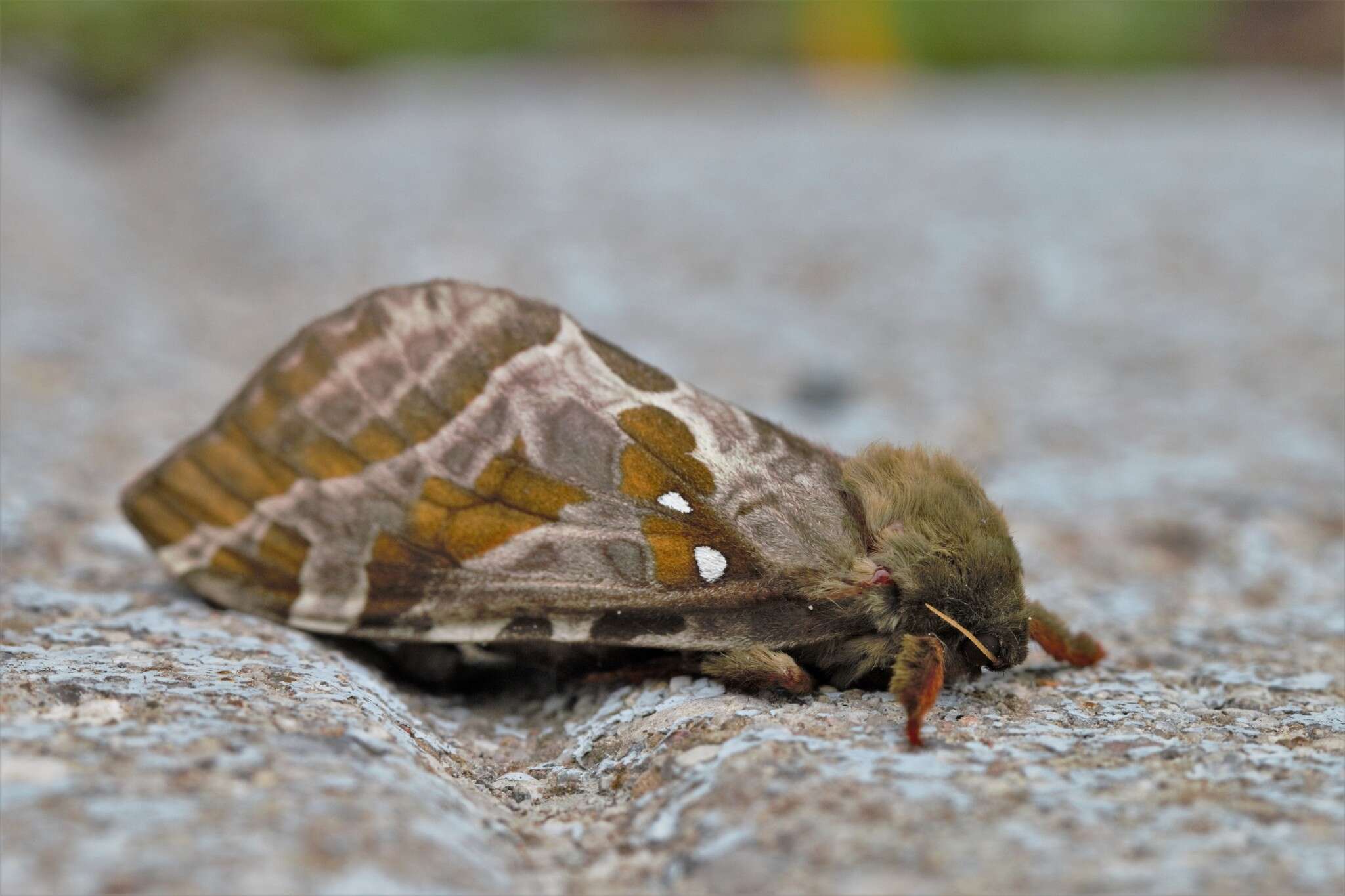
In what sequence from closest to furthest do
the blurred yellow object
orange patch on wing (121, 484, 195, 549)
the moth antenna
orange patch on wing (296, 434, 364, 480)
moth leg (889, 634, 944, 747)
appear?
moth leg (889, 634, 944, 747)
the moth antenna
orange patch on wing (296, 434, 364, 480)
orange patch on wing (121, 484, 195, 549)
the blurred yellow object

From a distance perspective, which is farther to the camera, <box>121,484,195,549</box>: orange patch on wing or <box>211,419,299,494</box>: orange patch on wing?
<box>121,484,195,549</box>: orange patch on wing

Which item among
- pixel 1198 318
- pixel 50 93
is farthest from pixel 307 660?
pixel 50 93

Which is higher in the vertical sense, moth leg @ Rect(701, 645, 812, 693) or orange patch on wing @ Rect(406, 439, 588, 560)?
orange patch on wing @ Rect(406, 439, 588, 560)

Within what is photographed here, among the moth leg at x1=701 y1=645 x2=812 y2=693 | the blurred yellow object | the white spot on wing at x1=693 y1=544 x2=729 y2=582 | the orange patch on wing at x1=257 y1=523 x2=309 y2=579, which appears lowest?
the moth leg at x1=701 y1=645 x2=812 y2=693


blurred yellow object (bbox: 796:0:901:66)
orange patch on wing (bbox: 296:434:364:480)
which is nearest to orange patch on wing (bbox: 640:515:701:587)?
orange patch on wing (bbox: 296:434:364:480)

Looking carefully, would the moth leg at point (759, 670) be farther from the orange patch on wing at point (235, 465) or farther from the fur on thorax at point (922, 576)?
the orange patch on wing at point (235, 465)

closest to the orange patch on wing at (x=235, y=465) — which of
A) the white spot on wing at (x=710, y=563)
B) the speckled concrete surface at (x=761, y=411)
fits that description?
the speckled concrete surface at (x=761, y=411)

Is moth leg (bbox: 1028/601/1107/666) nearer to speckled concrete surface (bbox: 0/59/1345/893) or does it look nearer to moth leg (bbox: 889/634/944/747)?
speckled concrete surface (bbox: 0/59/1345/893)
